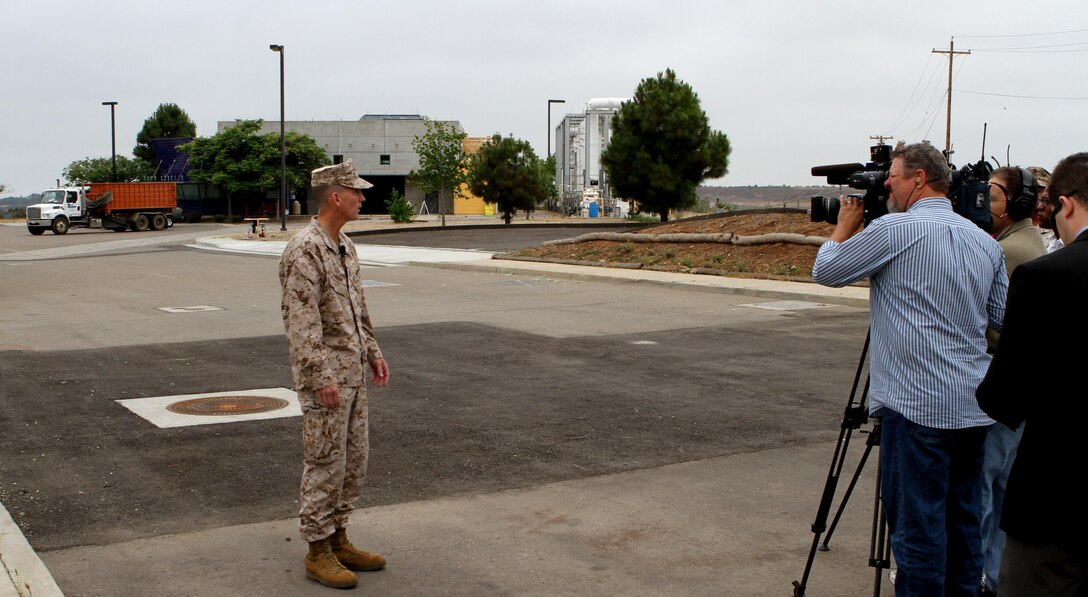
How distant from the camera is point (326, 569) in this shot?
511cm

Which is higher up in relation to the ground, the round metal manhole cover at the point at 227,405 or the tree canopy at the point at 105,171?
the tree canopy at the point at 105,171

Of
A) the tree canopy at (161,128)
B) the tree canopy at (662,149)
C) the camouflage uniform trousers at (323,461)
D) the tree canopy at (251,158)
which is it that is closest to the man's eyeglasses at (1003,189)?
the camouflage uniform trousers at (323,461)

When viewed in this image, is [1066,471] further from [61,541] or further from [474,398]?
[474,398]

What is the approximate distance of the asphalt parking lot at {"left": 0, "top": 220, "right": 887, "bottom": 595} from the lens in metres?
5.40

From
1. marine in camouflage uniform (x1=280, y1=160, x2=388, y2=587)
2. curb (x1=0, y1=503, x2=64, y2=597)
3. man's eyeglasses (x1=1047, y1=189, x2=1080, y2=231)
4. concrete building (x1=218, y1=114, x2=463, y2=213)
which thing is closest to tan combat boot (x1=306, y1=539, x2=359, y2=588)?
marine in camouflage uniform (x1=280, y1=160, x2=388, y2=587)

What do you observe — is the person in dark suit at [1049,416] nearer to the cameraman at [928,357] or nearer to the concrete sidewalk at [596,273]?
the cameraman at [928,357]

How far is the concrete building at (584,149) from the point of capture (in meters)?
66.2

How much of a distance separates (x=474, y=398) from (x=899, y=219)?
6.11 m

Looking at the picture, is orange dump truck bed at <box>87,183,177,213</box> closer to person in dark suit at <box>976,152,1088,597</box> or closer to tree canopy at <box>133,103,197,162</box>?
tree canopy at <box>133,103,197,162</box>

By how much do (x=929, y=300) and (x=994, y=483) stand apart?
49.4 inches

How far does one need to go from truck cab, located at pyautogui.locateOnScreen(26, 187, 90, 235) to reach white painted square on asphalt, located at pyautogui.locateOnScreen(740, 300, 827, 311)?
1778 inches

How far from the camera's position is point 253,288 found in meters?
21.8

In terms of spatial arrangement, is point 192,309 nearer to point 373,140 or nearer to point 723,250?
point 723,250

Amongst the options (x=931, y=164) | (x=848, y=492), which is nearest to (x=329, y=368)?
(x=848, y=492)
